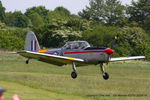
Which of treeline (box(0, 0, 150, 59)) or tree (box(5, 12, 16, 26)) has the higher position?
tree (box(5, 12, 16, 26))

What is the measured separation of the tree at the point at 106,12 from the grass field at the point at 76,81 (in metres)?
50.1

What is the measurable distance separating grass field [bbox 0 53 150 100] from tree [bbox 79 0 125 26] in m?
50.1

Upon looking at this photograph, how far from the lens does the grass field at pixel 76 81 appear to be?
23561mm

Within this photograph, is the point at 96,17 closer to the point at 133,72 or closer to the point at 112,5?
the point at 112,5

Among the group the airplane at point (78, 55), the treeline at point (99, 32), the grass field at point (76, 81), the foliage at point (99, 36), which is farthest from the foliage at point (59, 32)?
the airplane at point (78, 55)

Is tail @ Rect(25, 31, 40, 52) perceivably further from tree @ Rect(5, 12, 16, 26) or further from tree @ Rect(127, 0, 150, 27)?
tree @ Rect(5, 12, 16, 26)

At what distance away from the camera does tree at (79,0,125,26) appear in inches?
4025

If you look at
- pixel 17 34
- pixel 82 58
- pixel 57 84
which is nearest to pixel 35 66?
pixel 57 84

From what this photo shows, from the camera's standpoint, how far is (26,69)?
41.2m

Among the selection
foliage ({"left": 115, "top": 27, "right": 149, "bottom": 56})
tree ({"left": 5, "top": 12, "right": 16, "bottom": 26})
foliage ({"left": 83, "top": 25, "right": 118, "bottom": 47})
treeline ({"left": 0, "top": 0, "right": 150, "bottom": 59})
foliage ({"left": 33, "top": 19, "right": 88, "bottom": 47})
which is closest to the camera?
foliage ({"left": 115, "top": 27, "right": 149, "bottom": 56})

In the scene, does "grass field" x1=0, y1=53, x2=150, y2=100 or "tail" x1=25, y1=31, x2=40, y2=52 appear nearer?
"grass field" x1=0, y1=53, x2=150, y2=100

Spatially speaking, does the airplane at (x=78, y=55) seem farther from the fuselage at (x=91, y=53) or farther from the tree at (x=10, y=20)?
the tree at (x=10, y=20)

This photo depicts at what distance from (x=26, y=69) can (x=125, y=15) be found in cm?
6226

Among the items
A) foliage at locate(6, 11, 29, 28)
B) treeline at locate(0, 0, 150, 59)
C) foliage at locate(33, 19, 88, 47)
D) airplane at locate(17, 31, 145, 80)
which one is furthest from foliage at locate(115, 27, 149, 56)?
foliage at locate(6, 11, 29, 28)
